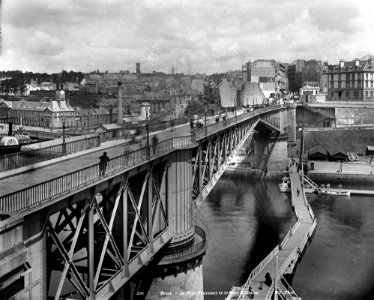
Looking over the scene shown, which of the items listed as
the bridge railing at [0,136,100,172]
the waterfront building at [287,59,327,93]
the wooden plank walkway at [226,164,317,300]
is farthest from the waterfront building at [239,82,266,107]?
the bridge railing at [0,136,100,172]

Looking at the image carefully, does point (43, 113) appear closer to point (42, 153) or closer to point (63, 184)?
point (42, 153)

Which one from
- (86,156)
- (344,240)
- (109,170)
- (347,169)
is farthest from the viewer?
(347,169)

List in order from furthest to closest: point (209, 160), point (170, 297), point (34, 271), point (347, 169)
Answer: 1. point (347, 169)
2. point (209, 160)
3. point (170, 297)
4. point (34, 271)

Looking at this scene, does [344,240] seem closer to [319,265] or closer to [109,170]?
[319,265]

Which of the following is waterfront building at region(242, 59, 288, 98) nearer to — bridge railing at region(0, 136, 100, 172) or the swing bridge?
the swing bridge

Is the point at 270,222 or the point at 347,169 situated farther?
the point at 347,169

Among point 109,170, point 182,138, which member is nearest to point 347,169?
point 182,138

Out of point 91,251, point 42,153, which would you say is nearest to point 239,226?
point 42,153
